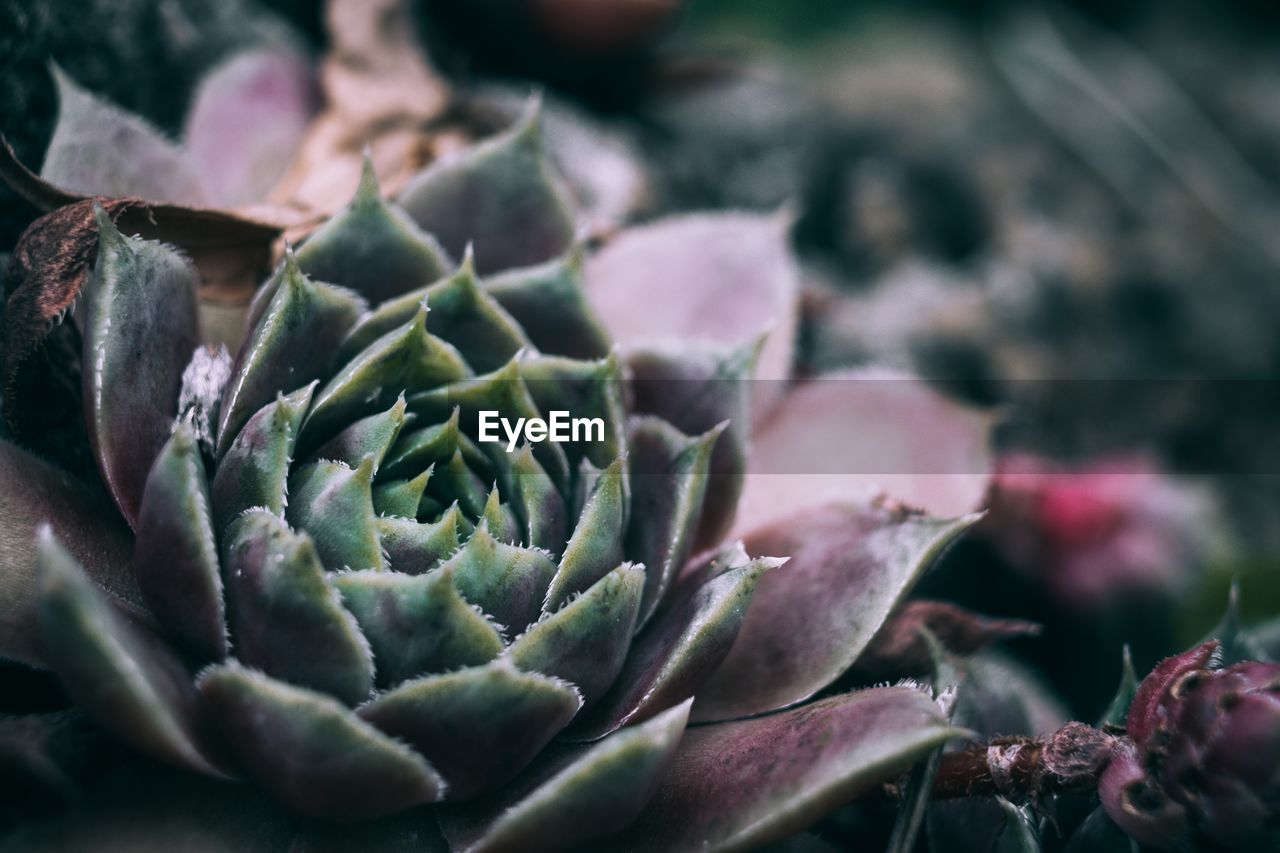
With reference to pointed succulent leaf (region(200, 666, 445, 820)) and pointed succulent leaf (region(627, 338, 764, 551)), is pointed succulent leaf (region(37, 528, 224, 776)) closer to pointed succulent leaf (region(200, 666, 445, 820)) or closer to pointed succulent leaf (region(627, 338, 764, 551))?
pointed succulent leaf (region(200, 666, 445, 820))

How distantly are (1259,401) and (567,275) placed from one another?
1495 mm

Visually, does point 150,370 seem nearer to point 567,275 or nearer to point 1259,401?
point 567,275

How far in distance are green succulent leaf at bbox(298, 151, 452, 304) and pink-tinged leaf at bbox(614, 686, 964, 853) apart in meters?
0.45

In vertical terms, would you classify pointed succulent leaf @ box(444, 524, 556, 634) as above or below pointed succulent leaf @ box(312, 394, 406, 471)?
below

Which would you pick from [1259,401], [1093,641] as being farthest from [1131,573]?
[1259,401]

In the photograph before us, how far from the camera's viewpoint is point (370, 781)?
0.55 m

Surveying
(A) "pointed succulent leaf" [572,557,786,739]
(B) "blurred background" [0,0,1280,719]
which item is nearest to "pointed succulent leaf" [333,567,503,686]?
(A) "pointed succulent leaf" [572,557,786,739]

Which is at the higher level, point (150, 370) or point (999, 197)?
point (150, 370)

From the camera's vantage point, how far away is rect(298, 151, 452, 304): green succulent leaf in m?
0.75

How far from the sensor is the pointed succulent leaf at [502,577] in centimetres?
62

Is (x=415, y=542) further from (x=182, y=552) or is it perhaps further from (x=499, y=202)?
(x=499, y=202)

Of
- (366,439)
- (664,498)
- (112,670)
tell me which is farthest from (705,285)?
(112,670)

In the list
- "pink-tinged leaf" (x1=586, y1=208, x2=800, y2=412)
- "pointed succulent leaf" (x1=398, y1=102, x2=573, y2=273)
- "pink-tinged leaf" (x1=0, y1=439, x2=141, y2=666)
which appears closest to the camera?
"pink-tinged leaf" (x1=0, y1=439, x2=141, y2=666)

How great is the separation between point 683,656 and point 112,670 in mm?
337
